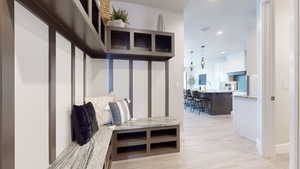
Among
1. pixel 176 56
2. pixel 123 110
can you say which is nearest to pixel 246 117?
pixel 176 56

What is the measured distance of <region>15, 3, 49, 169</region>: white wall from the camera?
967mm

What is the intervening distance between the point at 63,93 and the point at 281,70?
3268 millimetres

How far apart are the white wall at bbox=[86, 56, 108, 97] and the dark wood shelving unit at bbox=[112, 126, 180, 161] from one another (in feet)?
2.94

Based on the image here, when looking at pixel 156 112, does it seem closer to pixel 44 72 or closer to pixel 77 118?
pixel 77 118

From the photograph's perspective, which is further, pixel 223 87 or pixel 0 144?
pixel 223 87

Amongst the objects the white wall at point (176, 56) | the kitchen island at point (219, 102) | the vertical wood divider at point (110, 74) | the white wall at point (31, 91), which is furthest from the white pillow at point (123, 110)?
the kitchen island at point (219, 102)

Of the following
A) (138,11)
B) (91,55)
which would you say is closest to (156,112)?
(91,55)

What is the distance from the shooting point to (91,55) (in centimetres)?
287

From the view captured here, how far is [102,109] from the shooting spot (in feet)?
8.55

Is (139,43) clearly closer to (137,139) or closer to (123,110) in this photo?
(123,110)

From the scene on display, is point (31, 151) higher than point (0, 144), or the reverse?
point (0, 144)

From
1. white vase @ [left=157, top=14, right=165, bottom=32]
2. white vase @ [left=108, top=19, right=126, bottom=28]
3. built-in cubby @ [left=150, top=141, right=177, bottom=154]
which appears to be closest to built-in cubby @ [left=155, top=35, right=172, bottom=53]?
white vase @ [left=157, top=14, right=165, bottom=32]

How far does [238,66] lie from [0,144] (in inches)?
379

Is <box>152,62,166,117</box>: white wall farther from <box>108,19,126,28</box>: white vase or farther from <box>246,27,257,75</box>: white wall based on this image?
<box>246,27,257,75</box>: white wall
